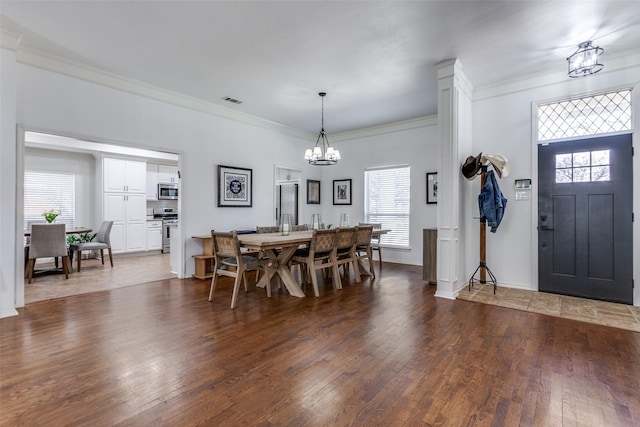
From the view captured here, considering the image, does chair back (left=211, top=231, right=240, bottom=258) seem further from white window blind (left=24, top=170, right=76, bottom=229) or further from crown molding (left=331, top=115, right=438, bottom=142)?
white window blind (left=24, top=170, right=76, bottom=229)

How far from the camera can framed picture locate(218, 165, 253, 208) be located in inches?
219

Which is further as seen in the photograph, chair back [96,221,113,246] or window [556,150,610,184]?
chair back [96,221,113,246]

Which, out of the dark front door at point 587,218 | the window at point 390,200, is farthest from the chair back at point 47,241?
the dark front door at point 587,218

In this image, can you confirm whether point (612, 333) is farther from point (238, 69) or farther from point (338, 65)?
point (238, 69)

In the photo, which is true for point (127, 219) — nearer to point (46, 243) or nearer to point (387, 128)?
point (46, 243)

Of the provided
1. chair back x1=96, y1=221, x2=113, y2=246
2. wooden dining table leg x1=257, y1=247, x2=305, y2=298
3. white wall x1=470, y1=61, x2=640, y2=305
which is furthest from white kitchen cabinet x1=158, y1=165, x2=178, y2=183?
white wall x1=470, y1=61, x2=640, y2=305

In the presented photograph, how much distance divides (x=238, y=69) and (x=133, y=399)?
368 centimetres

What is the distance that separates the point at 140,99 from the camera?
4570 mm

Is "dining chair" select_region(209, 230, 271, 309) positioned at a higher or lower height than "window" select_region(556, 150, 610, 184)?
lower

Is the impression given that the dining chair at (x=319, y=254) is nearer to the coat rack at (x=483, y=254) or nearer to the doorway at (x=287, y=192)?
the coat rack at (x=483, y=254)

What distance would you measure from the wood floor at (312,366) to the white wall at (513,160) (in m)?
1.13

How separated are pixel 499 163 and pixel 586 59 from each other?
1.31 metres

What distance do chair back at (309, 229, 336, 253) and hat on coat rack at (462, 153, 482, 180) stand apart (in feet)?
6.13

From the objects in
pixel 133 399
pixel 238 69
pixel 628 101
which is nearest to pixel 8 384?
pixel 133 399
